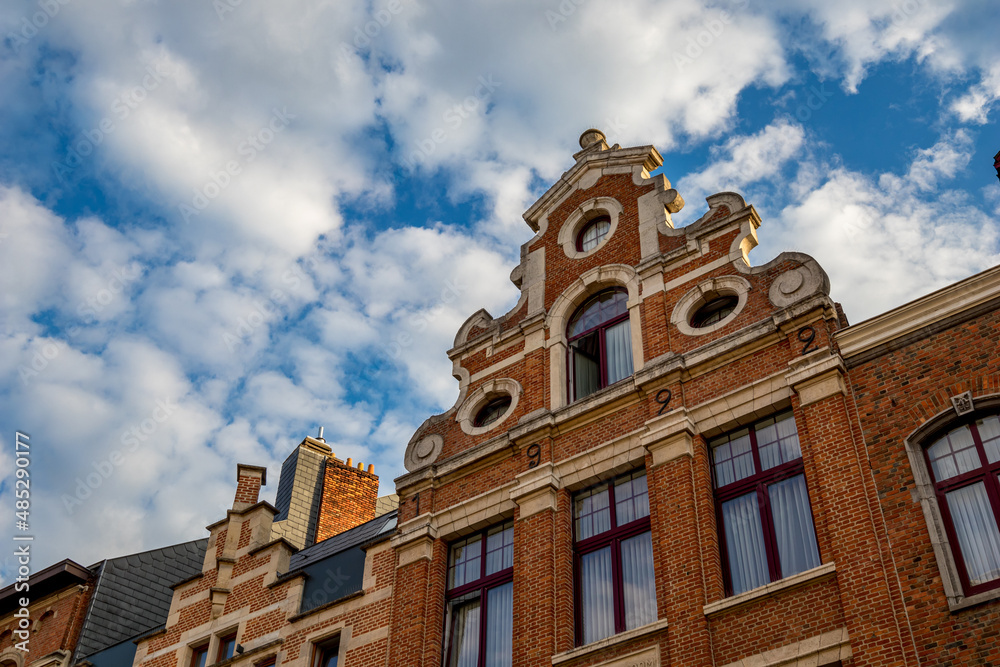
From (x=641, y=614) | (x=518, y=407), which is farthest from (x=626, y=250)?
(x=641, y=614)

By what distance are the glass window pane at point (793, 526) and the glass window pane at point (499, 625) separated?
4.44 metres

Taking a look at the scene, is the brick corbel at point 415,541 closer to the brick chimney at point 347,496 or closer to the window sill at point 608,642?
the window sill at point 608,642

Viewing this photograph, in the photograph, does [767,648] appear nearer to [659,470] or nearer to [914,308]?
[659,470]

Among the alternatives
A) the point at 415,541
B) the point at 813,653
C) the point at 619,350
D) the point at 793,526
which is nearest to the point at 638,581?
the point at 793,526

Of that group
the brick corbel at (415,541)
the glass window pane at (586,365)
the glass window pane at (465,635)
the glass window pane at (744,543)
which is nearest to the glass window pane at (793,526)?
the glass window pane at (744,543)

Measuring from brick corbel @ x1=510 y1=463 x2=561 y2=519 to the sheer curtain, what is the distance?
6.63ft

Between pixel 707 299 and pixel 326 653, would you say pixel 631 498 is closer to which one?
pixel 707 299

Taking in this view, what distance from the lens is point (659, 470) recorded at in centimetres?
1587

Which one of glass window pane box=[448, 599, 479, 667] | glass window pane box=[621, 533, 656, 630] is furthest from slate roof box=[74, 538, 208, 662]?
glass window pane box=[621, 533, 656, 630]

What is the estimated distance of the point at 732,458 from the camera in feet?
51.1

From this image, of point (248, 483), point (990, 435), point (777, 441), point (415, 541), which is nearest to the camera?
point (990, 435)

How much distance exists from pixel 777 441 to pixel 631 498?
2.45 meters

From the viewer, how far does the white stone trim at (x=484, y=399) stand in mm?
19016

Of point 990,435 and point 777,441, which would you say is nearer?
point 990,435
